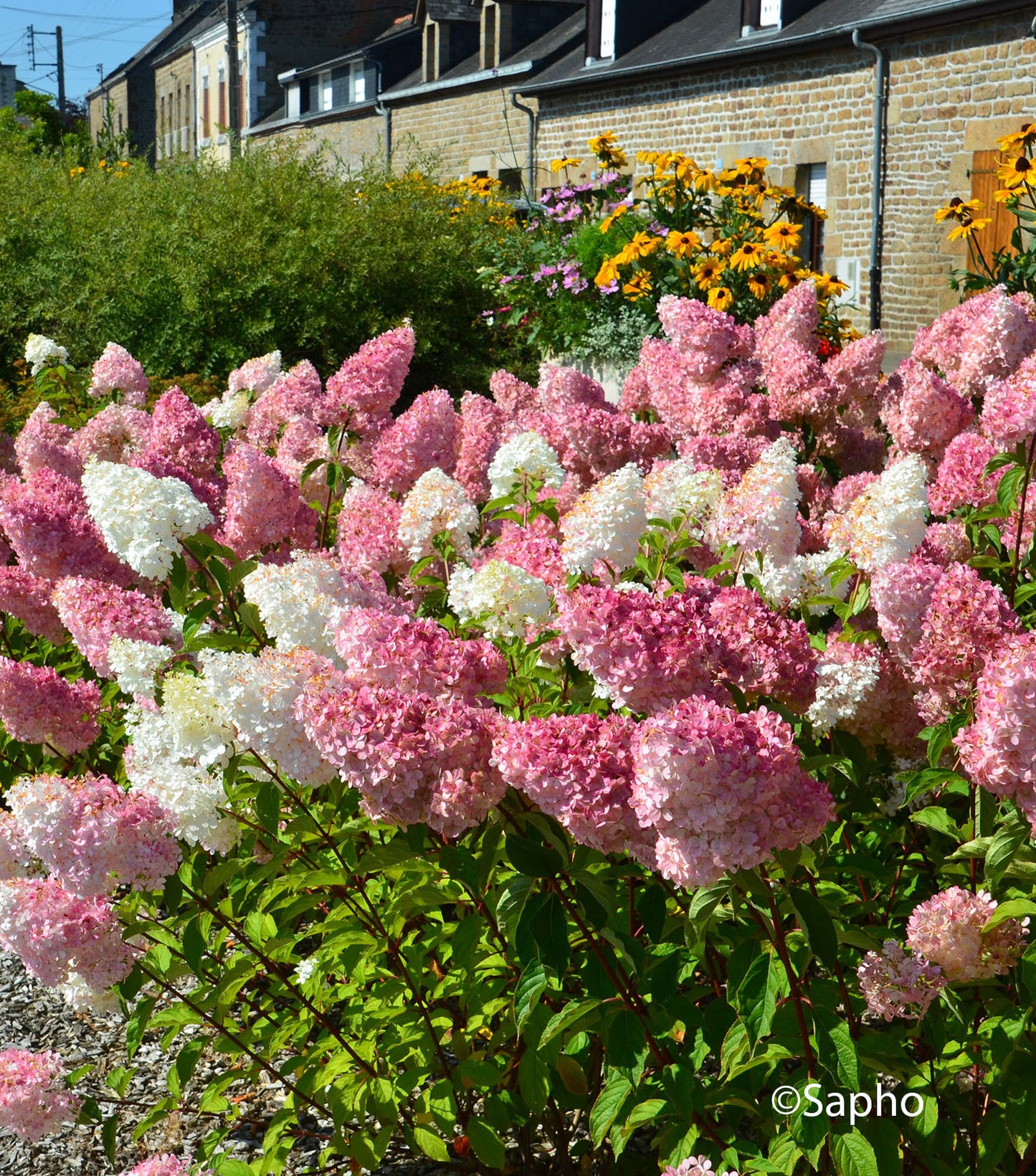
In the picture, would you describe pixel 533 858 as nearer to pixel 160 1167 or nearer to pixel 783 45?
pixel 160 1167

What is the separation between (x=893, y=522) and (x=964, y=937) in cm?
79

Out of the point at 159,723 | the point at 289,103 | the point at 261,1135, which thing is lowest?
the point at 261,1135

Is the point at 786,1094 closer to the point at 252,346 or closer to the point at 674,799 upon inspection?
the point at 674,799

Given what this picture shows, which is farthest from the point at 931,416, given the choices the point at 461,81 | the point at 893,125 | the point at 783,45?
the point at 461,81

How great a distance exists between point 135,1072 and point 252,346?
859 centimetres

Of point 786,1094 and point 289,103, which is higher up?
point 289,103

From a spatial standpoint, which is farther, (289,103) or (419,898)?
(289,103)

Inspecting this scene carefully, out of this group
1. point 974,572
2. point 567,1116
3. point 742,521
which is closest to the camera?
point 974,572

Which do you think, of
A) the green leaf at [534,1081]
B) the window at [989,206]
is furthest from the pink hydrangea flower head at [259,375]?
the window at [989,206]

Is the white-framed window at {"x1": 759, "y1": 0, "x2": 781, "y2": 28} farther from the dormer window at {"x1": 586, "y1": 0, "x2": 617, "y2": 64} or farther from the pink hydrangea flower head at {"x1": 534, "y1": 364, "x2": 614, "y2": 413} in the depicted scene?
the pink hydrangea flower head at {"x1": 534, "y1": 364, "x2": 614, "y2": 413}

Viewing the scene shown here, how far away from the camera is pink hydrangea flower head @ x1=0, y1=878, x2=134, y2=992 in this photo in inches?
87.6

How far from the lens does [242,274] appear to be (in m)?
11.3

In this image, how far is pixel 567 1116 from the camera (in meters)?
2.94

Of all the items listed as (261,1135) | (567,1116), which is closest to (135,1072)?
(261,1135)
